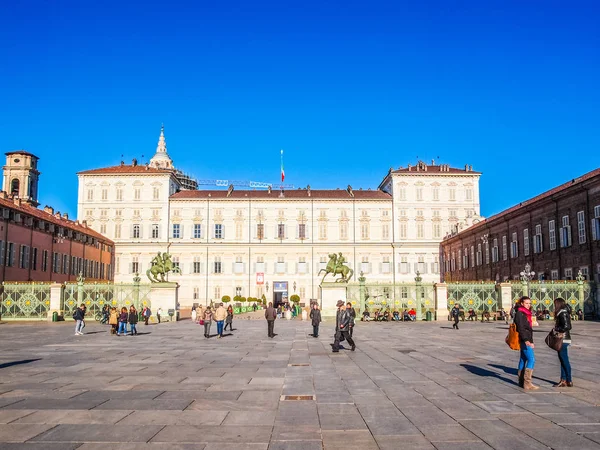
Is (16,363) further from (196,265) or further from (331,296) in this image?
(196,265)

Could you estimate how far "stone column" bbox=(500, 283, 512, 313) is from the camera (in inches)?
1426

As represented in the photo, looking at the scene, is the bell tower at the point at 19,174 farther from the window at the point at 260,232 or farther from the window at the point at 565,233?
the window at the point at 565,233

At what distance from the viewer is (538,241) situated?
45.9 meters

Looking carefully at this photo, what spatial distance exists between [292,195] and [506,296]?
44.2 meters

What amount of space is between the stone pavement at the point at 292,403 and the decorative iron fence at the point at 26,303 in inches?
946

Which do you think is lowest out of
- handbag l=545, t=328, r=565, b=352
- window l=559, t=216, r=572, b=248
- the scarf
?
handbag l=545, t=328, r=565, b=352

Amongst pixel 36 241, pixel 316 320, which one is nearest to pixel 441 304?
pixel 316 320

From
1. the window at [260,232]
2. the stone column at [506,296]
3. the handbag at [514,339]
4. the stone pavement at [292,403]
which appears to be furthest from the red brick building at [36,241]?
the handbag at [514,339]

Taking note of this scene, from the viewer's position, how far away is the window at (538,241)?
149 ft

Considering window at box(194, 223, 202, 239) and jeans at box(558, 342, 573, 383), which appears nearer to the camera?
jeans at box(558, 342, 573, 383)

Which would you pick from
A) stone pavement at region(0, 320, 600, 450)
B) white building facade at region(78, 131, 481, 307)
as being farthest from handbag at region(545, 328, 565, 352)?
white building facade at region(78, 131, 481, 307)

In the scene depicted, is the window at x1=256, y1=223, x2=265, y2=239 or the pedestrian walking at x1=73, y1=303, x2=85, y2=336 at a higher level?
the window at x1=256, y1=223, x2=265, y2=239

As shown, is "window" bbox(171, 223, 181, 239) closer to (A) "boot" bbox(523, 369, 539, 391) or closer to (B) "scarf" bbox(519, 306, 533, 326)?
(B) "scarf" bbox(519, 306, 533, 326)

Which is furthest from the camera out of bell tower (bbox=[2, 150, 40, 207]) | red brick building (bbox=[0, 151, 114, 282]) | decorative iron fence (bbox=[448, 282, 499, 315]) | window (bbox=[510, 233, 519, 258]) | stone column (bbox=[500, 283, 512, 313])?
bell tower (bbox=[2, 150, 40, 207])
